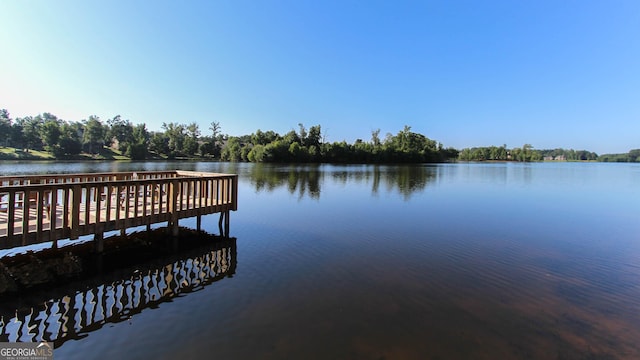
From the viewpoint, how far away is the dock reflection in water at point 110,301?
15.9ft

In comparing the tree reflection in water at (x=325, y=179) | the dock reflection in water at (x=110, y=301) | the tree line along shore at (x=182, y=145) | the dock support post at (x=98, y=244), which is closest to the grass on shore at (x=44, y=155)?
the tree line along shore at (x=182, y=145)

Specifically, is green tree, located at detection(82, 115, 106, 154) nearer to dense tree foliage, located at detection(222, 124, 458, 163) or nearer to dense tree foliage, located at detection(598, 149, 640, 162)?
dense tree foliage, located at detection(222, 124, 458, 163)

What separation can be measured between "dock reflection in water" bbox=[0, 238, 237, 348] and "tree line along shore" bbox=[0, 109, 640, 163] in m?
78.1

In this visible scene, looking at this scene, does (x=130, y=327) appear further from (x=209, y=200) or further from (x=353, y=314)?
(x=209, y=200)

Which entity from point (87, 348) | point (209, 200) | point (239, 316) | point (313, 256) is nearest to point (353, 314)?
point (239, 316)

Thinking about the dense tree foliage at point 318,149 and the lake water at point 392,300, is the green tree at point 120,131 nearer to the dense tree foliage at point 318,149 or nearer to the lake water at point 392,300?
the dense tree foliage at point 318,149

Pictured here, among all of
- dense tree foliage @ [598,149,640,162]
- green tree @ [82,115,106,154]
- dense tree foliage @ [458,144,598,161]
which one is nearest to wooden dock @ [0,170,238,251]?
green tree @ [82,115,106,154]

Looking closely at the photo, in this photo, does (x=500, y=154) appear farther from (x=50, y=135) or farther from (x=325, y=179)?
(x=50, y=135)

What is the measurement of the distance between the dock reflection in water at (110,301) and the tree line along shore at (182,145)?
78.1 metres

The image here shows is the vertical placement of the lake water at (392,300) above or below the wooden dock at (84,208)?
below

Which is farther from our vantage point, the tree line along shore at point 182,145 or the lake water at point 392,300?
the tree line along shore at point 182,145

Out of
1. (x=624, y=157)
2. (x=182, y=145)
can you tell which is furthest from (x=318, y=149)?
(x=624, y=157)

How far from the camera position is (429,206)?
18.0m

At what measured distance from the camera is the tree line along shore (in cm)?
8112
